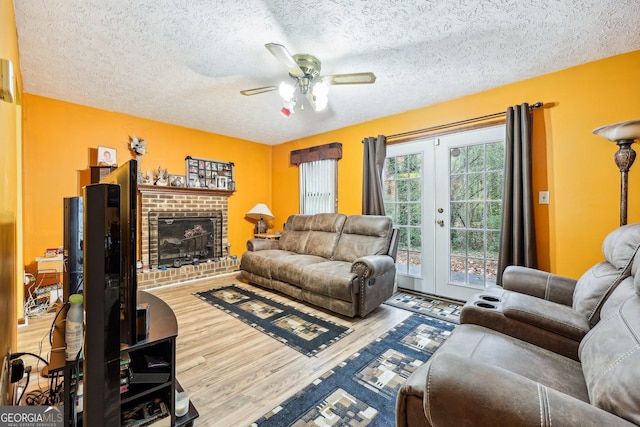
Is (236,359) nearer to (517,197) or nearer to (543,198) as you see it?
(517,197)

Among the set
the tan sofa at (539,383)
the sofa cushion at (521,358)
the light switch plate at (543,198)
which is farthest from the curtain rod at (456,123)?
the sofa cushion at (521,358)

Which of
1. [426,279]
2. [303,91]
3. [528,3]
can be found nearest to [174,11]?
[303,91]

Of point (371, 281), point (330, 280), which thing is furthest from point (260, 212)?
point (371, 281)

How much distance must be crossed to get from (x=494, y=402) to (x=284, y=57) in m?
2.08

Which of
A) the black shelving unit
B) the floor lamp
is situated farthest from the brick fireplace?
the floor lamp

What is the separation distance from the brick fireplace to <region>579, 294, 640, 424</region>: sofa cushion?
417 centimetres

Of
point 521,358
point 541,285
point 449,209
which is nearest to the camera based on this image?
point 521,358

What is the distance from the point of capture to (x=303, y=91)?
7.65 feet

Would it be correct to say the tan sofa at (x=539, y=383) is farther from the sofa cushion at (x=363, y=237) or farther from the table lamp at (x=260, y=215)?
the table lamp at (x=260, y=215)

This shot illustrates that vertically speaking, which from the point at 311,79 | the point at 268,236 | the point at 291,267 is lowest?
the point at 291,267

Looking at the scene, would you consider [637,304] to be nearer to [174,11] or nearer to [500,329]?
[500,329]

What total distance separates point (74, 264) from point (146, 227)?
243 cm

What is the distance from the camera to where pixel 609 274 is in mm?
1429

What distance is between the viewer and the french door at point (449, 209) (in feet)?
9.65
